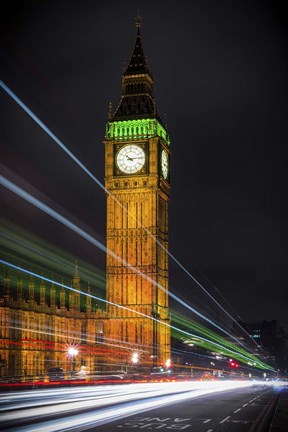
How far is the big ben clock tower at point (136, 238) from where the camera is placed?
113 metres

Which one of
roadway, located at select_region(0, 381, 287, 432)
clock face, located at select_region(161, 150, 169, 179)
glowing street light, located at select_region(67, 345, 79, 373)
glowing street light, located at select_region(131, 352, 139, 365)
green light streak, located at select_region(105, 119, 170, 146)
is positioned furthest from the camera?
clock face, located at select_region(161, 150, 169, 179)

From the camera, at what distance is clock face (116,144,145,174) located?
116 meters

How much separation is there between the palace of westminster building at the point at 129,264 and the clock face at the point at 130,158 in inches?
5.9

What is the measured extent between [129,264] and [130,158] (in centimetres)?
1582

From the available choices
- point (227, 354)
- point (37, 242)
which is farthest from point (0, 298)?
point (227, 354)

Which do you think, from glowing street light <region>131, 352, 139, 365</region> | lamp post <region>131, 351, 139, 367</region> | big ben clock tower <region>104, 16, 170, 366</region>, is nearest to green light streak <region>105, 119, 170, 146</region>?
big ben clock tower <region>104, 16, 170, 366</region>

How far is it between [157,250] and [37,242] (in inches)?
766

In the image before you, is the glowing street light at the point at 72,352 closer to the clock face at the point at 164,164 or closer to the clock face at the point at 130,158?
the clock face at the point at 130,158

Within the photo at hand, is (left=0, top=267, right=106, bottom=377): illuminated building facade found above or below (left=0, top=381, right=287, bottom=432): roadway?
above

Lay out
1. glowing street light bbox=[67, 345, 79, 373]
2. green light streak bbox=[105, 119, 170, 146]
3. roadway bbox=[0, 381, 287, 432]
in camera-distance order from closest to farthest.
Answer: roadway bbox=[0, 381, 287, 432]
glowing street light bbox=[67, 345, 79, 373]
green light streak bbox=[105, 119, 170, 146]

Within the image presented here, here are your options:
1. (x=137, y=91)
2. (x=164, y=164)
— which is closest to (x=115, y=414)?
(x=164, y=164)

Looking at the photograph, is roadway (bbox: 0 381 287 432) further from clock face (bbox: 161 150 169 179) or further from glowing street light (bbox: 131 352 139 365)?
clock face (bbox: 161 150 169 179)

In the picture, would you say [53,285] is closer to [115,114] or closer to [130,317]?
[130,317]

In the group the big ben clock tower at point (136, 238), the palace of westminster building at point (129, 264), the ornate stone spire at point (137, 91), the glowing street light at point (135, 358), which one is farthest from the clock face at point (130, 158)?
the glowing street light at point (135, 358)
